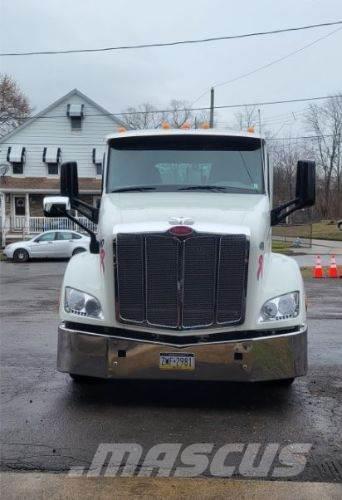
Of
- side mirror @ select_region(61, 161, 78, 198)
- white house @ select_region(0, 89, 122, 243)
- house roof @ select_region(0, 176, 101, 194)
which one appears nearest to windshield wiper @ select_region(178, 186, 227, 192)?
side mirror @ select_region(61, 161, 78, 198)

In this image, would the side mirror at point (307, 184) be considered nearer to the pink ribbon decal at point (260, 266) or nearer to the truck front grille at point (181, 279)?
the pink ribbon decal at point (260, 266)

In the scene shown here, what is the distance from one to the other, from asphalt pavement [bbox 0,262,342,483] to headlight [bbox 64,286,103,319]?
893 millimetres

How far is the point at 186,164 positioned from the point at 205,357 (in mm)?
2333

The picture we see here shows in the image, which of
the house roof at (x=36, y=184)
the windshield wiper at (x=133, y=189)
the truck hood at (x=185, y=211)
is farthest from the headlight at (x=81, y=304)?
the house roof at (x=36, y=184)

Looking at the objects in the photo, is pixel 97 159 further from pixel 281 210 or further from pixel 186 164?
pixel 281 210

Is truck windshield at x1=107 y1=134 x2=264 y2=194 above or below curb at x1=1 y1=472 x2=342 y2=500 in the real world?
above

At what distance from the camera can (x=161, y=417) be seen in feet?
17.9

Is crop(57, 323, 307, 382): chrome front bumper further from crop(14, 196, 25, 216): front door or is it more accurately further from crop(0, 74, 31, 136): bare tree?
crop(0, 74, 31, 136): bare tree

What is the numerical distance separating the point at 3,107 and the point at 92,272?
5243 cm

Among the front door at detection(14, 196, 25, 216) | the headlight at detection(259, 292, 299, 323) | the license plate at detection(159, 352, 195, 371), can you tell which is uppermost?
the headlight at detection(259, 292, 299, 323)

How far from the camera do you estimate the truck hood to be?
543cm

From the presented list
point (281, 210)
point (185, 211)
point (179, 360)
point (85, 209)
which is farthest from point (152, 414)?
point (85, 209)

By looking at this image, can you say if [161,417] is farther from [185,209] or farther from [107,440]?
[185,209]
